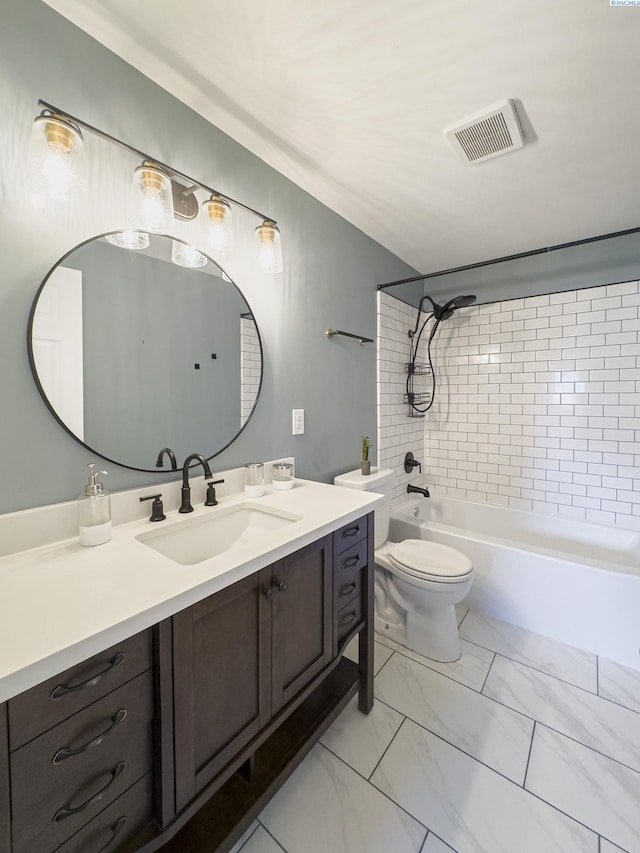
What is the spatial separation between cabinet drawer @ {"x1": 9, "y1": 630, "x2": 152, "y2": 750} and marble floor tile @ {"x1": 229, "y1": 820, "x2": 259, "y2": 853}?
812 millimetres

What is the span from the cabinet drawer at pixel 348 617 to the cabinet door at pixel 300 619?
0.08 metres

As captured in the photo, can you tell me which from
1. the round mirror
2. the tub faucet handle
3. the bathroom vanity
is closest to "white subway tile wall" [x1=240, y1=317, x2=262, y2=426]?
the round mirror

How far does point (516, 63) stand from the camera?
113 cm

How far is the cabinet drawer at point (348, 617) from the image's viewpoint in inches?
51.1

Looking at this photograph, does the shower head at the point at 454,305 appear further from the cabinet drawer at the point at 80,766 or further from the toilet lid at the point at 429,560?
the cabinet drawer at the point at 80,766

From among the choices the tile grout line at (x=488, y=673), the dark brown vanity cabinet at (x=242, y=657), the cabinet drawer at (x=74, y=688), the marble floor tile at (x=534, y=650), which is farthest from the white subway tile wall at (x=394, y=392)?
the cabinet drawer at (x=74, y=688)

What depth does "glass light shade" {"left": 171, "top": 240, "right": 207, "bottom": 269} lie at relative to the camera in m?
1.26

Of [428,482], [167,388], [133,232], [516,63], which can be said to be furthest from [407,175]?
[428,482]

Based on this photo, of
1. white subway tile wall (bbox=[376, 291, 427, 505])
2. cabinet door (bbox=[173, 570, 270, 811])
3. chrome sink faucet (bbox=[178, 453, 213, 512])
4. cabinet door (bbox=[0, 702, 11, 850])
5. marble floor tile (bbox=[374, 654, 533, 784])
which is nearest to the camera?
cabinet door (bbox=[0, 702, 11, 850])

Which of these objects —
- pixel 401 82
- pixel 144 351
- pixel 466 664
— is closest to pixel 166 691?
pixel 144 351

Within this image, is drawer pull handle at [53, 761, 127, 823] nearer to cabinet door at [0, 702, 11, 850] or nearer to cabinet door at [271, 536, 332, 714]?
cabinet door at [0, 702, 11, 850]

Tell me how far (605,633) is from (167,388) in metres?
2.48

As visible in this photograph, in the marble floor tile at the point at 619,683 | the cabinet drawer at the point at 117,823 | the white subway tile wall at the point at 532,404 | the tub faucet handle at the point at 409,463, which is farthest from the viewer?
the tub faucet handle at the point at 409,463

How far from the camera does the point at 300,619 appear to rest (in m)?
1.10
